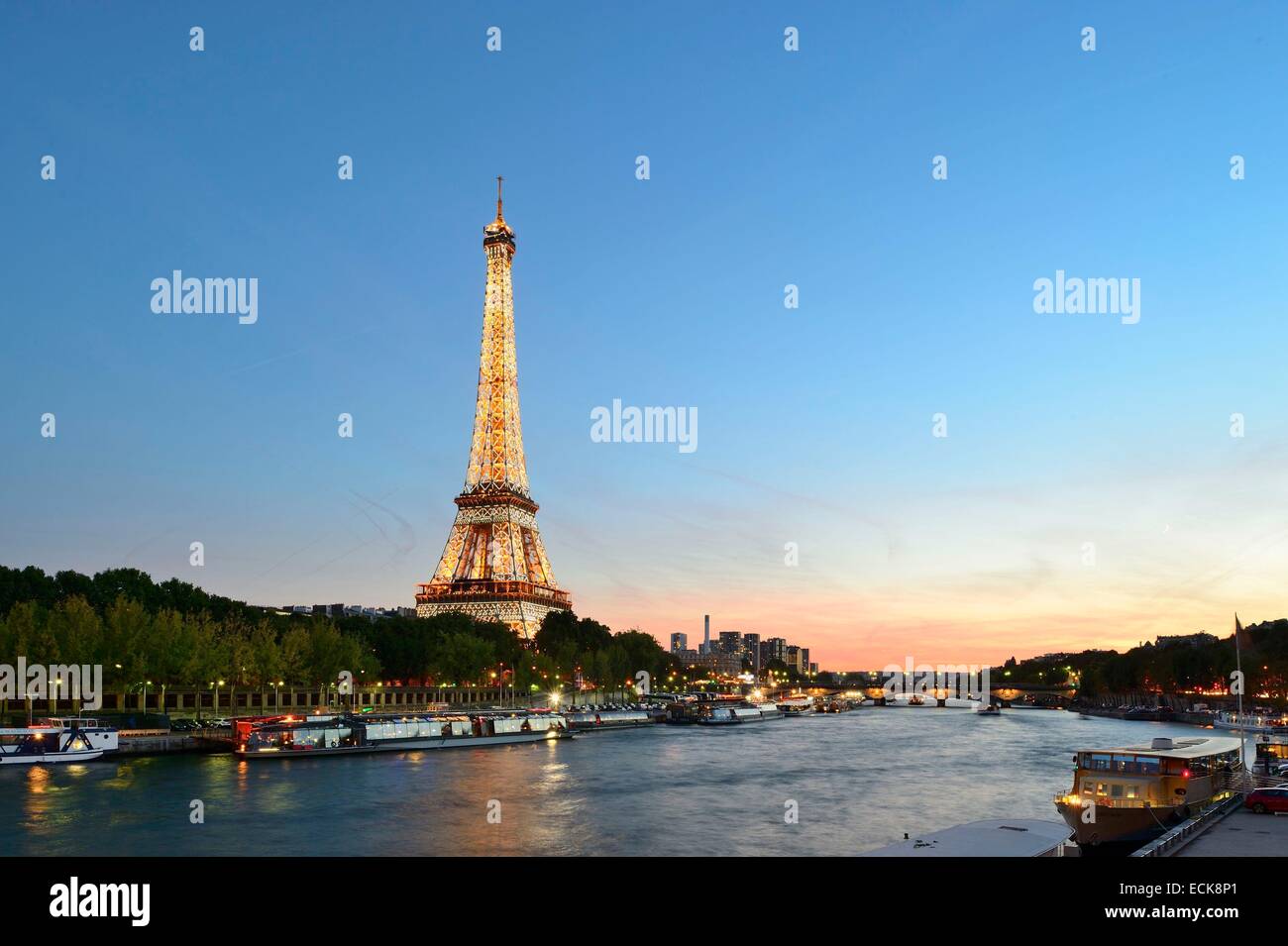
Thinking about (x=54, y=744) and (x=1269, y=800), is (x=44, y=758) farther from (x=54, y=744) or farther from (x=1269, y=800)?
(x=1269, y=800)

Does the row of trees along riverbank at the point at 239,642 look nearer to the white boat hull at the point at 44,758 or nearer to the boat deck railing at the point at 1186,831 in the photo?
the white boat hull at the point at 44,758

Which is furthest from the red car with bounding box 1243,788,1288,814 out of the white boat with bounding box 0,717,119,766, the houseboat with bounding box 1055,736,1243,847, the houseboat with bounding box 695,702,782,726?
the houseboat with bounding box 695,702,782,726

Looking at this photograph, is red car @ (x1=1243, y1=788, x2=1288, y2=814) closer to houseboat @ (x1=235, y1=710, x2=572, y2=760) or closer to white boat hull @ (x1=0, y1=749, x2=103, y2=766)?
houseboat @ (x1=235, y1=710, x2=572, y2=760)

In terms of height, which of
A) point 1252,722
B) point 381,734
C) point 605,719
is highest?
point 381,734

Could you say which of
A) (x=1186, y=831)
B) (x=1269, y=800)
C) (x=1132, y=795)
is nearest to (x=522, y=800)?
(x=1132, y=795)

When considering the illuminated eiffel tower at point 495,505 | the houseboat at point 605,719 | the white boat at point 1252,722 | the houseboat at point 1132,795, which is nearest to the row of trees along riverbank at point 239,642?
the illuminated eiffel tower at point 495,505
